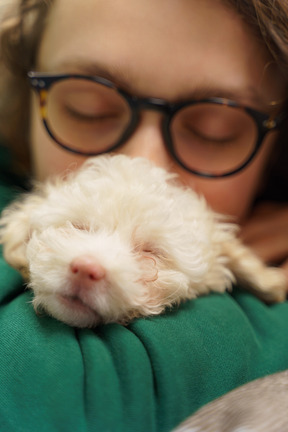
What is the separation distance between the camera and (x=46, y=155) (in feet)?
4.19

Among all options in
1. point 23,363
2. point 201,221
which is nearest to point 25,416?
point 23,363

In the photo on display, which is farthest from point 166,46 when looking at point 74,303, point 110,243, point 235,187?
point 74,303

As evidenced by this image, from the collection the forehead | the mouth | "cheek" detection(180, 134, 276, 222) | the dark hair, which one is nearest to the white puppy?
the mouth

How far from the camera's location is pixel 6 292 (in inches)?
33.3

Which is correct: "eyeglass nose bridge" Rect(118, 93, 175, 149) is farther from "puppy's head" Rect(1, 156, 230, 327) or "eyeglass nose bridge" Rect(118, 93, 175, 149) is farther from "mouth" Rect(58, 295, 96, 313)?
"mouth" Rect(58, 295, 96, 313)

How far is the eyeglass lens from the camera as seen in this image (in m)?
1.14

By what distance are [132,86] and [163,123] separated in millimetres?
116

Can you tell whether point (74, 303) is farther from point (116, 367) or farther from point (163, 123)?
point (163, 123)

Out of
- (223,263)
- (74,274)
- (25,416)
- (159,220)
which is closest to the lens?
(25,416)

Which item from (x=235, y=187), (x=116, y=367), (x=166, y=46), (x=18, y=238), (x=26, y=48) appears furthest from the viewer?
(x=26, y=48)

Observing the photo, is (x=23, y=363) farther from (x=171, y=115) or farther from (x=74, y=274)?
(x=171, y=115)

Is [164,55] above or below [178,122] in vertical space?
above

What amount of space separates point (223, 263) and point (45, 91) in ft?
2.09

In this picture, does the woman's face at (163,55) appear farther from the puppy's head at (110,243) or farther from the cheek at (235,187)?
the puppy's head at (110,243)
